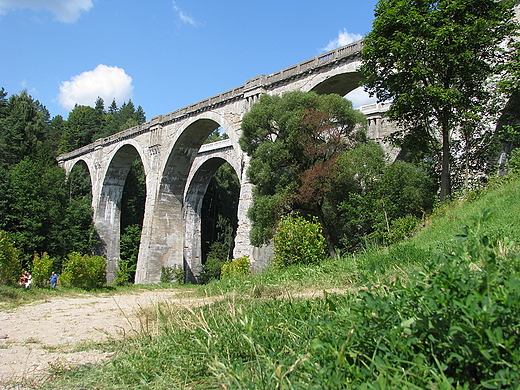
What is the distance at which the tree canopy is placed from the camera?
9602 mm

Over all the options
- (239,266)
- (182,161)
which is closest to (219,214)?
(182,161)

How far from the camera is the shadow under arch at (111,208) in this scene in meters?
29.5

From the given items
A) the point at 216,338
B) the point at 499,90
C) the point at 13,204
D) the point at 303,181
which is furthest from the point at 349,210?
the point at 13,204

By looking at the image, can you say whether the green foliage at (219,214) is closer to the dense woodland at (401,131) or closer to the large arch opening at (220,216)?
the large arch opening at (220,216)

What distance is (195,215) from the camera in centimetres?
2922

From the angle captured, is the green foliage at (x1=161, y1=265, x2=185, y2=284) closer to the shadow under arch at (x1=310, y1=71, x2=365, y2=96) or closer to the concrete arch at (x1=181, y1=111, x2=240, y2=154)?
the concrete arch at (x1=181, y1=111, x2=240, y2=154)

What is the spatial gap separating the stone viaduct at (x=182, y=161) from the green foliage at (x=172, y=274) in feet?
0.80

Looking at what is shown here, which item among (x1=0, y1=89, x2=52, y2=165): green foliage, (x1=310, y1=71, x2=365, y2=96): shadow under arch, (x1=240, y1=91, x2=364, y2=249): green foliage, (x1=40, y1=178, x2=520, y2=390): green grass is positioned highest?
(x1=0, y1=89, x2=52, y2=165): green foliage

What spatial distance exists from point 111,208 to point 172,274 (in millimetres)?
9879

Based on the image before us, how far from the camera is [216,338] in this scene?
3.04 meters

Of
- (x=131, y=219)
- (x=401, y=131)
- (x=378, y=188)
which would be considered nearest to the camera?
(x=378, y=188)

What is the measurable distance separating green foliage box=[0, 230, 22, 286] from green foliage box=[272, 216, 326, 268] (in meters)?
7.34

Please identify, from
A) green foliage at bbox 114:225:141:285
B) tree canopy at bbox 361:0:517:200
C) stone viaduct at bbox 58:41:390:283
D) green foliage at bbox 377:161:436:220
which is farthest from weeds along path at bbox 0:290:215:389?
green foliage at bbox 114:225:141:285

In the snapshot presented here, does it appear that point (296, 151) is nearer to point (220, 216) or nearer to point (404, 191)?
point (404, 191)
